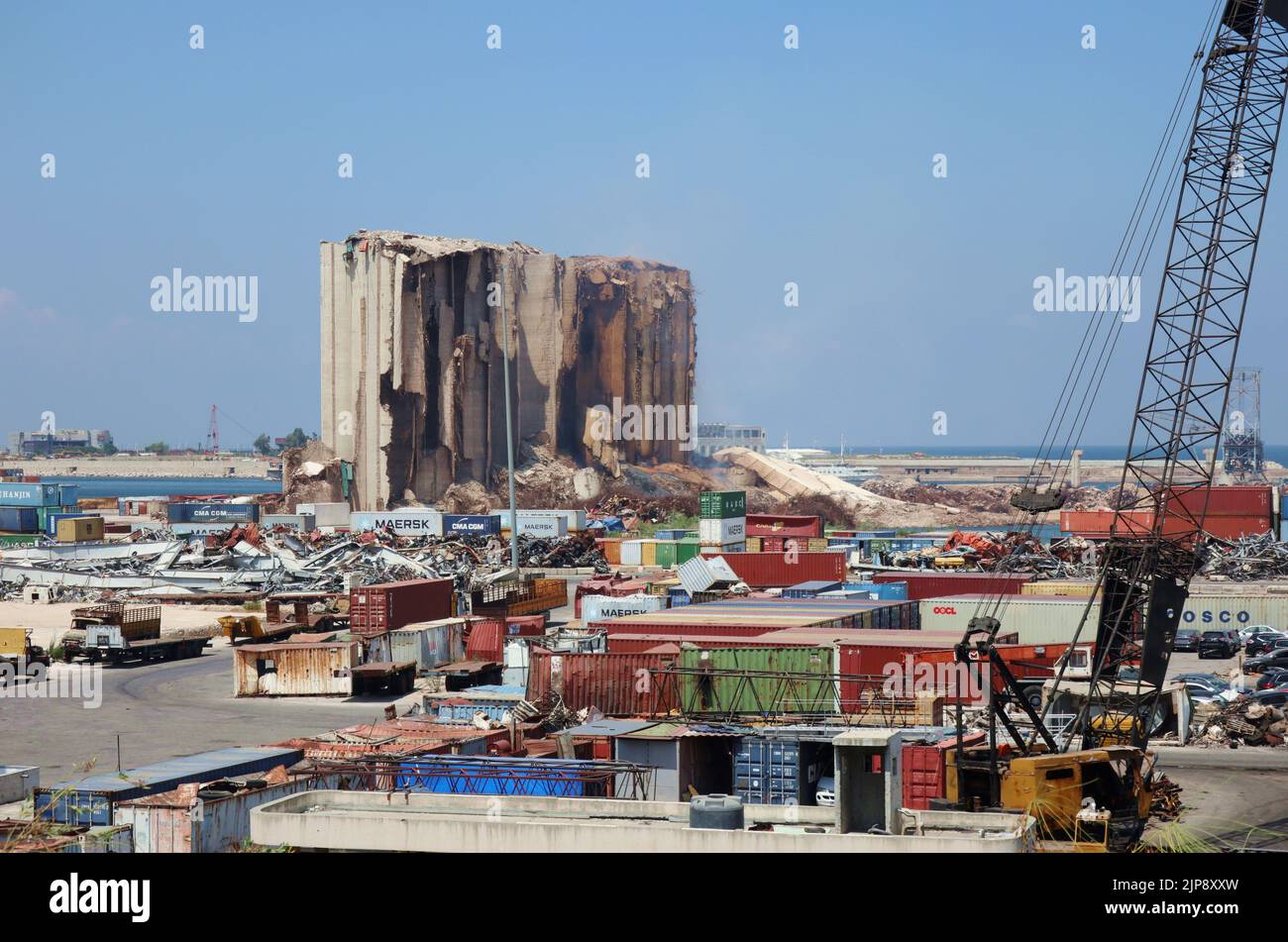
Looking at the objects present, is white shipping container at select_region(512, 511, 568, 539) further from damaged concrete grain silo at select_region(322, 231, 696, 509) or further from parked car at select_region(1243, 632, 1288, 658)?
parked car at select_region(1243, 632, 1288, 658)

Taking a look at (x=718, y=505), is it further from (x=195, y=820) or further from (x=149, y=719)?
(x=195, y=820)

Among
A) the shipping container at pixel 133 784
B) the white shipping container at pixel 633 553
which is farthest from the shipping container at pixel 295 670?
the white shipping container at pixel 633 553

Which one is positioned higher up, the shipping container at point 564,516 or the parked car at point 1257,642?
the shipping container at point 564,516

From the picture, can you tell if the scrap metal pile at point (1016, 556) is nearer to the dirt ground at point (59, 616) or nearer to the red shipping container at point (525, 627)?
the red shipping container at point (525, 627)

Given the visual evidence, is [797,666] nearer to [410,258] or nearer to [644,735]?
[644,735]

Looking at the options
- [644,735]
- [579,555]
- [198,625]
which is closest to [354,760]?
[644,735]

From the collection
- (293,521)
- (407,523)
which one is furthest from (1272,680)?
(293,521)
